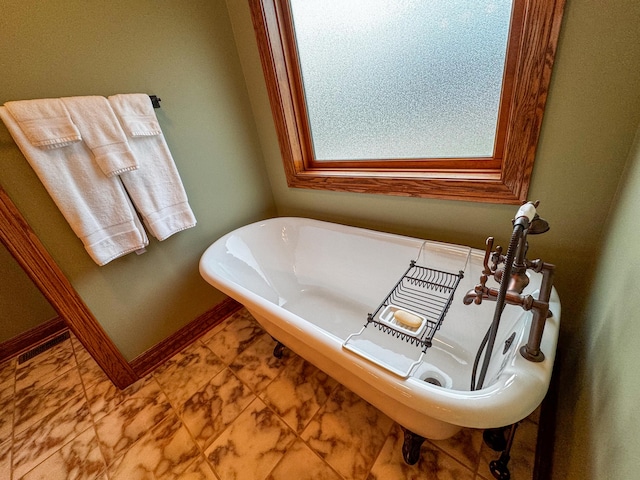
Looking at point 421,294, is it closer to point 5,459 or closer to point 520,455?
point 520,455

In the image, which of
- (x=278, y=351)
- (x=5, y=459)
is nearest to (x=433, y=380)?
(x=278, y=351)

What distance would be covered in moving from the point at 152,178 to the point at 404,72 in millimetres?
1351

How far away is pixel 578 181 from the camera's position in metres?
0.86

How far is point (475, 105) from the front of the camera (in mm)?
1062

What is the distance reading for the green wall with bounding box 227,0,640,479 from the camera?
676mm

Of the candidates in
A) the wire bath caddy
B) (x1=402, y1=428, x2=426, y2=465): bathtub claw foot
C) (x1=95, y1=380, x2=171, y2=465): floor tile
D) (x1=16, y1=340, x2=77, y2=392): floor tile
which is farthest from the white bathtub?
(x1=16, y1=340, x2=77, y2=392): floor tile

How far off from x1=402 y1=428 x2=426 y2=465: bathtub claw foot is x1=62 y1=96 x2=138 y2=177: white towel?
5.27ft

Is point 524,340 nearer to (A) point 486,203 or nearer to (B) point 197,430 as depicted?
(A) point 486,203

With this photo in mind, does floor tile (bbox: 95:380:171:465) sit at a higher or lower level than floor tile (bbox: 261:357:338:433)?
higher

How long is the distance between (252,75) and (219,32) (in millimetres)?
264

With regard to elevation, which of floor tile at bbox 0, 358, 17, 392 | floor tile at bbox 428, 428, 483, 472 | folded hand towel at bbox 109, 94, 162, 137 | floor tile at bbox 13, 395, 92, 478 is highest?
folded hand towel at bbox 109, 94, 162, 137

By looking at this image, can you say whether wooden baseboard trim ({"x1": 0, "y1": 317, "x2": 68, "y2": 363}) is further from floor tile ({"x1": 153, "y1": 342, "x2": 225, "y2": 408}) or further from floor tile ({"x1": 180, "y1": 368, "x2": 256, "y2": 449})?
floor tile ({"x1": 180, "y1": 368, "x2": 256, "y2": 449})

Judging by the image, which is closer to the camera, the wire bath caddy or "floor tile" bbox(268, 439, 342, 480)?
"floor tile" bbox(268, 439, 342, 480)

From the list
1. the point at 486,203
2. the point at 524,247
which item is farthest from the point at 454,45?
the point at 524,247
